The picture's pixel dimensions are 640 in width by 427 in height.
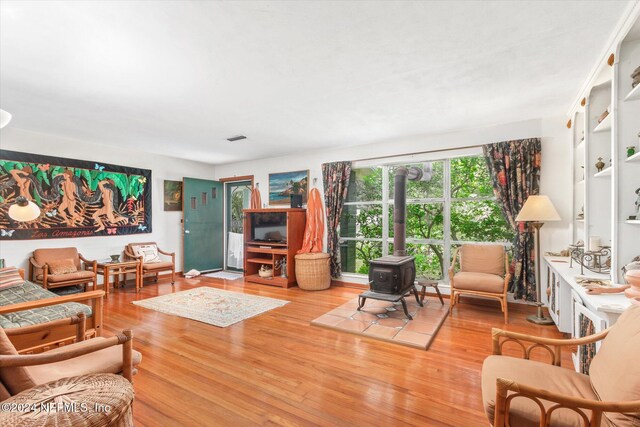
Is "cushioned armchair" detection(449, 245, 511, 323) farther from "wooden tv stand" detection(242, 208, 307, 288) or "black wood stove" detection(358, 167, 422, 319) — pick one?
"wooden tv stand" detection(242, 208, 307, 288)

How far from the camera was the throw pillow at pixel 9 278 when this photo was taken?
329 cm

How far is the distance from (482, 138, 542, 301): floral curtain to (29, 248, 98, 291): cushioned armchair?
5.93 m

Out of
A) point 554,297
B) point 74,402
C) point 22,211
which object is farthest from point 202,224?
point 554,297

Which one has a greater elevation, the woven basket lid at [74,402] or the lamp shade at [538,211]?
the lamp shade at [538,211]

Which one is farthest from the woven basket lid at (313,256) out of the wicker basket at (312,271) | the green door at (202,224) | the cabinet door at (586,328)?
the cabinet door at (586,328)

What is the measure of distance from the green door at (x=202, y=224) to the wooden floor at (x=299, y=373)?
2790mm

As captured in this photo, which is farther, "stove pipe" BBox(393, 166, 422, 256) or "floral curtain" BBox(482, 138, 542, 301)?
"stove pipe" BBox(393, 166, 422, 256)

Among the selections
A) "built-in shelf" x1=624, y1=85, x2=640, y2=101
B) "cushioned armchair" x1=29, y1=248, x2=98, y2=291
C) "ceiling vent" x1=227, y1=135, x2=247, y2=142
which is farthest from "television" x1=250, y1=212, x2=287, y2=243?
"built-in shelf" x1=624, y1=85, x2=640, y2=101

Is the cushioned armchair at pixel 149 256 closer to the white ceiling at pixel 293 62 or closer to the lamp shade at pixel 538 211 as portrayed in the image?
the white ceiling at pixel 293 62

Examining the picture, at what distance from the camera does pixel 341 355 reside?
8.63ft

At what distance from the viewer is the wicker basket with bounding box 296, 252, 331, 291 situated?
5.04 meters

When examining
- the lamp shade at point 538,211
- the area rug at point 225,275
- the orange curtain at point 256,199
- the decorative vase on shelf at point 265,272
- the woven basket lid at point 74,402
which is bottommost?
the area rug at point 225,275

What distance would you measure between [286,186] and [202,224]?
2.16 meters

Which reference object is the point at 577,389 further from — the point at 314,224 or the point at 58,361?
the point at 314,224
